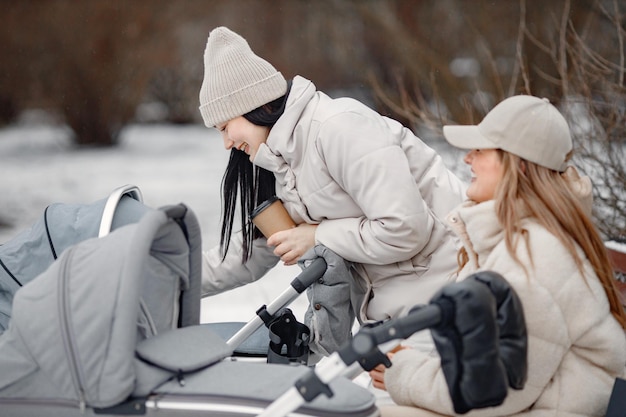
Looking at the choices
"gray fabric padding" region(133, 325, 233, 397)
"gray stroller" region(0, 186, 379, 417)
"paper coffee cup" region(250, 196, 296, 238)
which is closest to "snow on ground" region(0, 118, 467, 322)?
"paper coffee cup" region(250, 196, 296, 238)

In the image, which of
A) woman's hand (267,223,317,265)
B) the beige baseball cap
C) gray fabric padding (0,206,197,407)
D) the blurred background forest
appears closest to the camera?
gray fabric padding (0,206,197,407)

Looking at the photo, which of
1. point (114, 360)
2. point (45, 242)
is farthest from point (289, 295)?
point (114, 360)

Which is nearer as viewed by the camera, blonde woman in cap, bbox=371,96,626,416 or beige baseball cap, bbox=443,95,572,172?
blonde woman in cap, bbox=371,96,626,416

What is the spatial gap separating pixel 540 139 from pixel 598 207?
8.40ft

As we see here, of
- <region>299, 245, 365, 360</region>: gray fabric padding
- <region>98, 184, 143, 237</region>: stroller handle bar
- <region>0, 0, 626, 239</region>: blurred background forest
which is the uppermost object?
<region>98, 184, 143, 237</region>: stroller handle bar

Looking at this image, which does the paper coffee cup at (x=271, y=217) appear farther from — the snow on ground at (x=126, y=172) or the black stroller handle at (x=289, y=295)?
the snow on ground at (x=126, y=172)

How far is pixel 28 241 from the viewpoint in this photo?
285 cm

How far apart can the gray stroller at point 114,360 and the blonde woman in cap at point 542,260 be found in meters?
0.42

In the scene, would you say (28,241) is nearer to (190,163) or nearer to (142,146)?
(190,163)

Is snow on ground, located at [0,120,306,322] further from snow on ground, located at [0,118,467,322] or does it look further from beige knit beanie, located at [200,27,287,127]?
beige knit beanie, located at [200,27,287,127]

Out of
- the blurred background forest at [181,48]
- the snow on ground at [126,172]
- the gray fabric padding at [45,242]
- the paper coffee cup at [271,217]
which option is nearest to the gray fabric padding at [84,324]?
the gray fabric padding at [45,242]

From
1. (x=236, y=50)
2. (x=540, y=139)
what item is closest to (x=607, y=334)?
(x=540, y=139)

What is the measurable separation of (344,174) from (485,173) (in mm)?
605

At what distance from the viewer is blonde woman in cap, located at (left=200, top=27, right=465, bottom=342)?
2.92m
